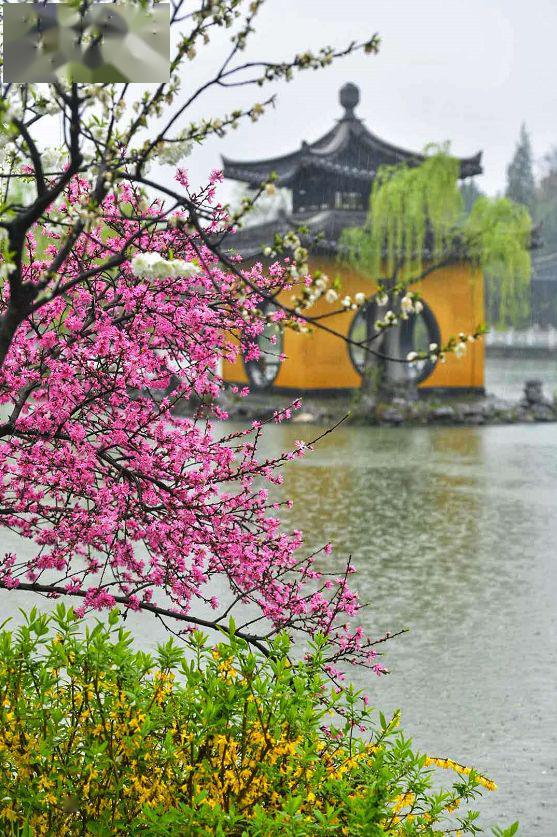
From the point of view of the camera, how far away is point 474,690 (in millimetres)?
6184

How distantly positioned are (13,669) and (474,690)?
3.53m

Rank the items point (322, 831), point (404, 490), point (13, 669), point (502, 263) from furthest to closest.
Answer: point (502, 263), point (404, 490), point (13, 669), point (322, 831)

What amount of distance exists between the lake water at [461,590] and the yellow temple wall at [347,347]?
8.98 metres

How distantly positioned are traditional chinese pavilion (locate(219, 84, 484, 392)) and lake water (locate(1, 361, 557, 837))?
30.2ft

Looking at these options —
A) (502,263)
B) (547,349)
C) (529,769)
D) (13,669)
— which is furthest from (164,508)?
(547,349)

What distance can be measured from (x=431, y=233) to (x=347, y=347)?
401 centimetres

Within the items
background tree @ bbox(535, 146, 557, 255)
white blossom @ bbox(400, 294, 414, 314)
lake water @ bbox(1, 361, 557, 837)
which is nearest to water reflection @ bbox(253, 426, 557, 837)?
lake water @ bbox(1, 361, 557, 837)

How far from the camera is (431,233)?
27.3 m

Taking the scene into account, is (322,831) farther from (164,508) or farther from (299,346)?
(299,346)

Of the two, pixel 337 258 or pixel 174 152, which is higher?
pixel 337 258

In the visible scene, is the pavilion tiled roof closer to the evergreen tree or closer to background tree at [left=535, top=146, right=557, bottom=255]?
background tree at [left=535, top=146, right=557, bottom=255]

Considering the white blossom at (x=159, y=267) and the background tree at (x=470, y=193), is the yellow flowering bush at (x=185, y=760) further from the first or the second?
the background tree at (x=470, y=193)

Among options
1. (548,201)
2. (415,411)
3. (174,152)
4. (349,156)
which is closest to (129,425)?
(174,152)

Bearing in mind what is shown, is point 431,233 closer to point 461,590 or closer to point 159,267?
point 461,590
